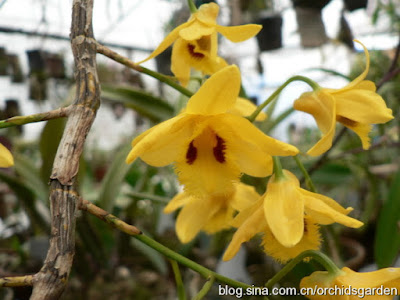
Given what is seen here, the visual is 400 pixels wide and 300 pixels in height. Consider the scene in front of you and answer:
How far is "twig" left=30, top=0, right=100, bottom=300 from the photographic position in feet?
0.85

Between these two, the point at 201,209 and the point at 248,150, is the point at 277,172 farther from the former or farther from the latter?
the point at 201,209

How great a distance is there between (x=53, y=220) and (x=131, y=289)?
0.81 meters

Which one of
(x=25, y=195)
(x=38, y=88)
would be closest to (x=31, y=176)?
(x=25, y=195)

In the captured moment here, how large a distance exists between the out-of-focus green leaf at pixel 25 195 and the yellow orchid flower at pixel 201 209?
1.77 ft

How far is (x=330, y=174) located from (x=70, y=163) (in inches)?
36.9

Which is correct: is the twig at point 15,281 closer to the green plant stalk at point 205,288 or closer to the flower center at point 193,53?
the green plant stalk at point 205,288

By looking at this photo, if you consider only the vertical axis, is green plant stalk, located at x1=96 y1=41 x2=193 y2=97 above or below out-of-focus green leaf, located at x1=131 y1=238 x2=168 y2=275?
above

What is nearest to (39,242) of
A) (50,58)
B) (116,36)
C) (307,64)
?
(50,58)

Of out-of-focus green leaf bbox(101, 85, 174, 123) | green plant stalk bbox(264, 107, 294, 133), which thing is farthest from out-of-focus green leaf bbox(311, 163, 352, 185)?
out-of-focus green leaf bbox(101, 85, 174, 123)

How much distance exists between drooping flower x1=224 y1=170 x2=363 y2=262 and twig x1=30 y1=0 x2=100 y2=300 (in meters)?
0.16

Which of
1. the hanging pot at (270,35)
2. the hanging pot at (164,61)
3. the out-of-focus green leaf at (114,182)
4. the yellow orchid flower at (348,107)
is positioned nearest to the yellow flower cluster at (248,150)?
the yellow orchid flower at (348,107)

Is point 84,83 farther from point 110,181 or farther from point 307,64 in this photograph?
point 307,64

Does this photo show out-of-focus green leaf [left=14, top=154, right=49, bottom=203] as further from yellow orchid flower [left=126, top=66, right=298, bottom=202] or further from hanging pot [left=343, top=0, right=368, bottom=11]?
hanging pot [left=343, top=0, right=368, bottom=11]

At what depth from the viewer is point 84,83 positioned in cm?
34
